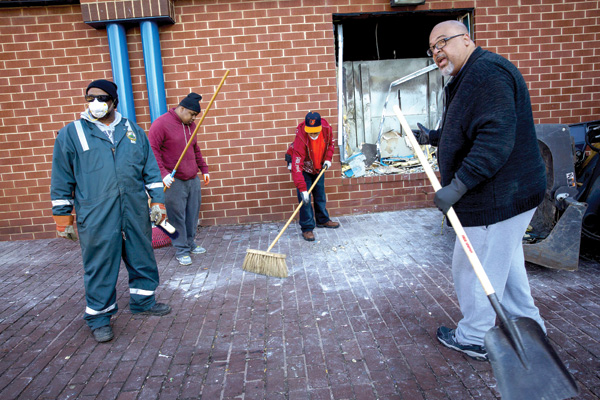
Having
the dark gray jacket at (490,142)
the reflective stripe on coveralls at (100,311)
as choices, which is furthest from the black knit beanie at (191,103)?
the dark gray jacket at (490,142)

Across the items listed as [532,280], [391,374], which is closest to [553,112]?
[532,280]

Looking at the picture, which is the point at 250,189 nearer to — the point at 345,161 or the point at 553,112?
the point at 345,161

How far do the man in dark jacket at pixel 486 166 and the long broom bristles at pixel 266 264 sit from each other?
2044 millimetres

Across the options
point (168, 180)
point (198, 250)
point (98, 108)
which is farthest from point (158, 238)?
point (98, 108)

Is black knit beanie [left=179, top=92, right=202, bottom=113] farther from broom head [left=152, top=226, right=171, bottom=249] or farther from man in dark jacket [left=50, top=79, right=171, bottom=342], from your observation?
broom head [left=152, top=226, right=171, bottom=249]

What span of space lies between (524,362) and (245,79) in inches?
213

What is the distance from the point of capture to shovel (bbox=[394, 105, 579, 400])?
2.04m

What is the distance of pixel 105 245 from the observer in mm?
3375

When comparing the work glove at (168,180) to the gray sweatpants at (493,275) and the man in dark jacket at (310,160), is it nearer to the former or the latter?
the man in dark jacket at (310,160)

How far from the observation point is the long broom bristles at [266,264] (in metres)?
4.43

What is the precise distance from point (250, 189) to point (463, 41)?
462 cm

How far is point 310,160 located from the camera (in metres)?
5.83

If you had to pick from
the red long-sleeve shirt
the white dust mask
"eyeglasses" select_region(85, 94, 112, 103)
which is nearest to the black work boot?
the red long-sleeve shirt

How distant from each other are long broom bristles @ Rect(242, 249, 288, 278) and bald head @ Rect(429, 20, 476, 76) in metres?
2.59
